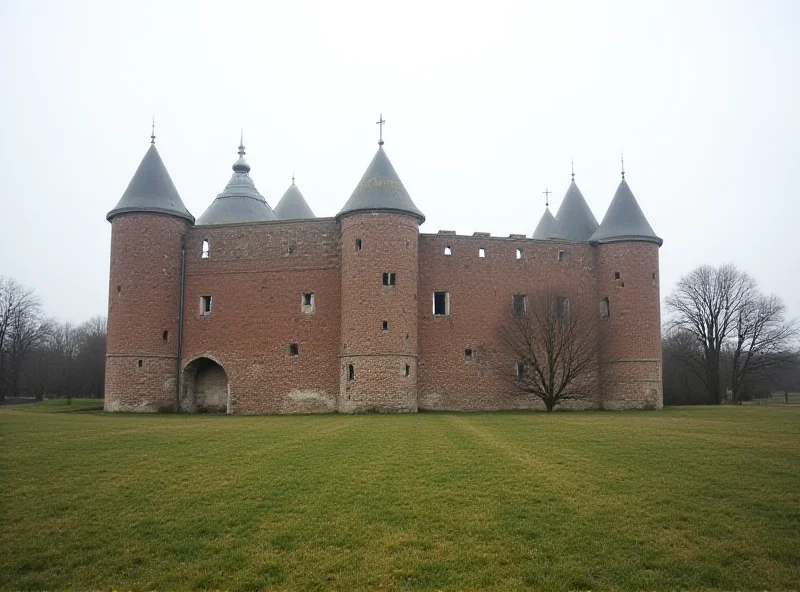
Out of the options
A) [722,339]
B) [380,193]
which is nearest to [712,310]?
[722,339]

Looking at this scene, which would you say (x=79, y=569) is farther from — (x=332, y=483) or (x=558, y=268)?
(x=558, y=268)

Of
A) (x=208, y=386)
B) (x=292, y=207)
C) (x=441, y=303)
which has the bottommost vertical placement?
(x=208, y=386)

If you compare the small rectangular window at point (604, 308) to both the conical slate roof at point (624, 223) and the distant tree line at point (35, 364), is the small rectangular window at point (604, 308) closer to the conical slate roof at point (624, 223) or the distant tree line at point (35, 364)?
the conical slate roof at point (624, 223)

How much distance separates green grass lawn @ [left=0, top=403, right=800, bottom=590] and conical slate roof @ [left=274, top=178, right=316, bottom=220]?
26.4 metres

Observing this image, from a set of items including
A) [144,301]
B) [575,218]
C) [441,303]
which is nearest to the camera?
[144,301]

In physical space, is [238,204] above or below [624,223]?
above

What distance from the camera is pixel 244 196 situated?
39.5 metres

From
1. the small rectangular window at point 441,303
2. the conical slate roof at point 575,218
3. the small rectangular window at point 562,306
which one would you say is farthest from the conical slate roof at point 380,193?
the conical slate roof at point 575,218

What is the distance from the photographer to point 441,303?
32.0m

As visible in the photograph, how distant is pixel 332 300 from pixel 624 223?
51.3ft

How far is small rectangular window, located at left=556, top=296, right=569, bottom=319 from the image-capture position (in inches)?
1249

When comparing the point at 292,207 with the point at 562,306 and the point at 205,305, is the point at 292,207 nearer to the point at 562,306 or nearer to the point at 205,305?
the point at 205,305

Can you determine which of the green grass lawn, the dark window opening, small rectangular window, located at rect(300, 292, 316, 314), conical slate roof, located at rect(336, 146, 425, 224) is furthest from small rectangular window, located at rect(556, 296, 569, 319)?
the green grass lawn

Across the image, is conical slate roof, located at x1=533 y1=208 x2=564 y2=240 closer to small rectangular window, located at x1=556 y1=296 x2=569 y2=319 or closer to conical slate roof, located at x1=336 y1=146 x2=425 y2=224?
small rectangular window, located at x1=556 y1=296 x2=569 y2=319
